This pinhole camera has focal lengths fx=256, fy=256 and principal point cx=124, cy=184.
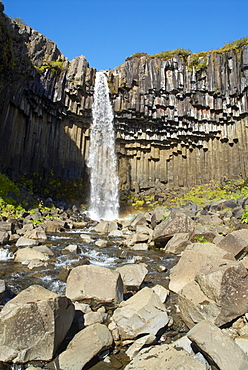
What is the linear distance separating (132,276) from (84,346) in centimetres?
225

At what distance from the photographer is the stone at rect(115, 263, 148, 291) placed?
5297mm

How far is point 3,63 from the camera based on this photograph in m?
14.0

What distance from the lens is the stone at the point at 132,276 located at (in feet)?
17.4

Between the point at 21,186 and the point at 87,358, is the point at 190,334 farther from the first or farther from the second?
the point at 21,186

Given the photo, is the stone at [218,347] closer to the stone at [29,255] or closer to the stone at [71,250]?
the stone at [29,255]

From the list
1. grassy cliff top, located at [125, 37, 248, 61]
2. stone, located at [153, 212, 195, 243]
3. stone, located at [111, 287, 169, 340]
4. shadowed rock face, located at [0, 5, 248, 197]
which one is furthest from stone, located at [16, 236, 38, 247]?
grassy cliff top, located at [125, 37, 248, 61]

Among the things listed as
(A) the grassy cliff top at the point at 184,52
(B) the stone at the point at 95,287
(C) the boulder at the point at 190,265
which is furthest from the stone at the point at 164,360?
(A) the grassy cliff top at the point at 184,52

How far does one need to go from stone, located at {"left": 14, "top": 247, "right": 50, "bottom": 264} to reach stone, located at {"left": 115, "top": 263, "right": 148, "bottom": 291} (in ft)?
9.72

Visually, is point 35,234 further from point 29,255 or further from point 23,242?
point 29,255

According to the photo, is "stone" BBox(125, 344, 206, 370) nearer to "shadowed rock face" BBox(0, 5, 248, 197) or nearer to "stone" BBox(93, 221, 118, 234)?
"stone" BBox(93, 221, 118, 234)

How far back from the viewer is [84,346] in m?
3.27

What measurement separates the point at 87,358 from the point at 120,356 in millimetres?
492

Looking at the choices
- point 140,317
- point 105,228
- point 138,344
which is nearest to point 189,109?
point 105,228

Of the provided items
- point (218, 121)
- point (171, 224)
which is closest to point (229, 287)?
point (171, 224)
